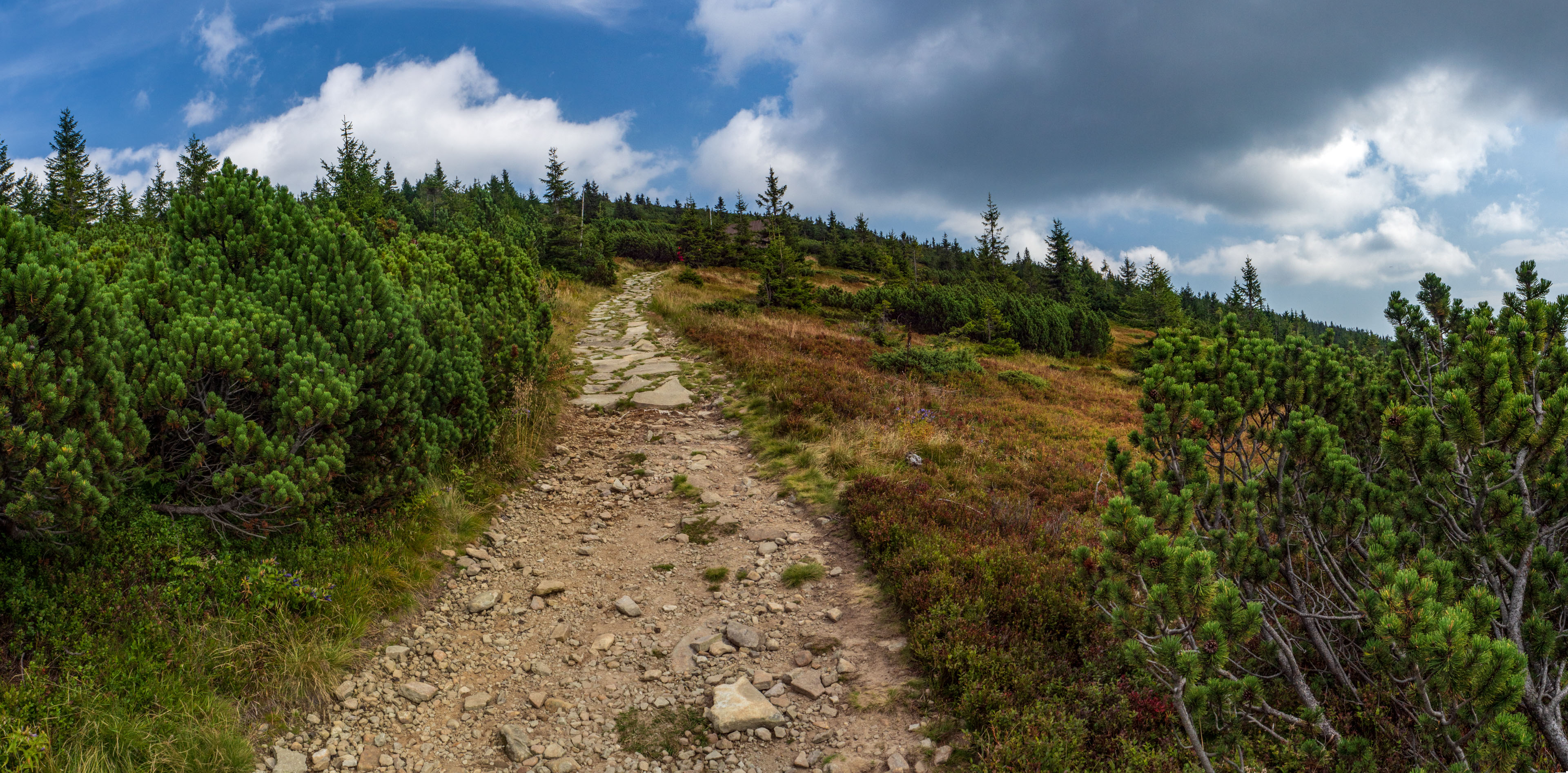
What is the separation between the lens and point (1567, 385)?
2.85 metres

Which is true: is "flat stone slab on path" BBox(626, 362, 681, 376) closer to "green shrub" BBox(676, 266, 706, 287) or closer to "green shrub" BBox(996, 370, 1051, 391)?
"green shrub" BBox(996, 370, 1051, 391)

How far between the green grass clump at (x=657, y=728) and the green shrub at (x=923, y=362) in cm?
1232

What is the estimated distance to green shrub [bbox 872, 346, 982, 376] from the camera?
16611 millimetres

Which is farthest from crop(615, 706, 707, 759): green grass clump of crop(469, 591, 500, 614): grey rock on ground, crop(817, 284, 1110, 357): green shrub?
crop(817, 284, 1110, 357): green shrub

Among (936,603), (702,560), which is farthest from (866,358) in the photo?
(936,603)

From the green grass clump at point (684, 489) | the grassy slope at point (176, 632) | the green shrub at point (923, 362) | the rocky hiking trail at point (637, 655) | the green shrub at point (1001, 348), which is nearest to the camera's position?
the grassy slope at point (176, 632)

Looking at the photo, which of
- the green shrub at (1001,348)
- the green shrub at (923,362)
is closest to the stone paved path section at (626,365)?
the green shrub at (923,362)

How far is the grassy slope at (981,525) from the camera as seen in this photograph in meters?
3.90

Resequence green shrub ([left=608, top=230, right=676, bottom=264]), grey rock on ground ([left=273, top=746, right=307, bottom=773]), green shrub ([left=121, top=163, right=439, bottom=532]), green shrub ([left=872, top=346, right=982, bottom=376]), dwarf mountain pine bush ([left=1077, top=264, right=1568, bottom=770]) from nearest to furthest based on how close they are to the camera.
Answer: dwarf mountain pine bush ([left=1077, top=264, right=1568, bottom=770])
grey rock on ground ([left=273, top=746, right=307, bottom=773])
green shrub ([left=121, top=163, right=439, bottom=532])
green shrub ([left=872, top=346, right=982, bottom=376])
green shrub ([left=608, top=230, right=676, bottom=264])

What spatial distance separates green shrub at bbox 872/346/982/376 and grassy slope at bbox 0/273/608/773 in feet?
41.0

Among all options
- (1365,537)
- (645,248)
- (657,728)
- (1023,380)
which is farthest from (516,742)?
(645,248)

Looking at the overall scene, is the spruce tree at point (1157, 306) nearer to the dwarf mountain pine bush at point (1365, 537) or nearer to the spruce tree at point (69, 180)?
the dwarf mountain pine bush at point (1365, 537)

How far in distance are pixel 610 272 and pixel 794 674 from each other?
35.1 meters

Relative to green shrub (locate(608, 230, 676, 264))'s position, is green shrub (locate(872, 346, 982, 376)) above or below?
below
